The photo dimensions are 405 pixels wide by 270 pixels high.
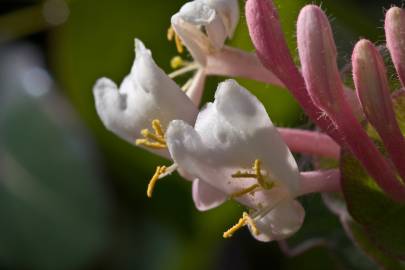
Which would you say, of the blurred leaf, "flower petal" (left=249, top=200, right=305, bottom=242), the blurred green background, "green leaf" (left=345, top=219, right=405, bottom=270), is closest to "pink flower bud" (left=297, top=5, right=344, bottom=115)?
"flower petal" (left=249, top=200, right=305, bottom=242)

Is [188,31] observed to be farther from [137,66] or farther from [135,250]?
[135,250]

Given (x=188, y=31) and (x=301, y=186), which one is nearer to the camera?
(x=301, y=186)

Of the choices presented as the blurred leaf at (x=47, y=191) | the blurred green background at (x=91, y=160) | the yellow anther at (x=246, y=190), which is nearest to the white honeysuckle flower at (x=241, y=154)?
the yellow anther at (x=246, y=190)

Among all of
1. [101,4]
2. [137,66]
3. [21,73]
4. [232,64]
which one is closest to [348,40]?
[232,64]

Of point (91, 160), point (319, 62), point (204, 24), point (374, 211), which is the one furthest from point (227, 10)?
point (91, 160)

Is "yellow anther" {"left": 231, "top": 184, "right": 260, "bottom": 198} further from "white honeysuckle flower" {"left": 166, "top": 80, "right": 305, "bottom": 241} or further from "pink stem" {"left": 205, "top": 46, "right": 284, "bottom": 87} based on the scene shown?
"pink stem" {"left": 205, "top": 46, "right": 284, "bottom": 87}

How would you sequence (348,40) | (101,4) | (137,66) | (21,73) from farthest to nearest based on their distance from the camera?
(21,73)
(101,4)
(348,40)
(137,66)
